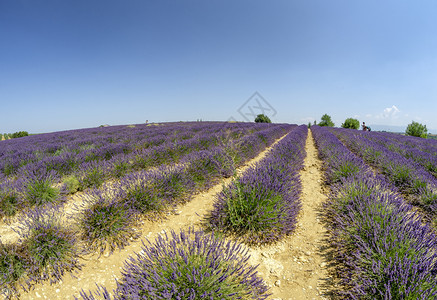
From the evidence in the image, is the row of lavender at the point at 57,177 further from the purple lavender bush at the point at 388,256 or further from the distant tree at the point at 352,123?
the distant tree at the point at 352,123

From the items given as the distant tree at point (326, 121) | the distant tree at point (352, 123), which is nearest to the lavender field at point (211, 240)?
the distant tree at point (352, 123)

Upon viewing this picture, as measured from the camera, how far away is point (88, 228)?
92.4 inches

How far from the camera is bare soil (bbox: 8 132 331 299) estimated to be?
1.76 metres

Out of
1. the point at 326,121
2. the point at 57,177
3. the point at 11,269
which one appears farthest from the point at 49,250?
the point at 326,121

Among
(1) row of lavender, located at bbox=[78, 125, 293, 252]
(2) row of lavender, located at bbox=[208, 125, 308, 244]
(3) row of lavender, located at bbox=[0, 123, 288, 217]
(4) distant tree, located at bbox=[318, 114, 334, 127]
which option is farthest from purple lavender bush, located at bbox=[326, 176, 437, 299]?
(4) distant tree, located at bbox=[318, 114, 334, 127]

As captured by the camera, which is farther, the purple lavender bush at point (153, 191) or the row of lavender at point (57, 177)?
the row of lavender at point (57, 177)

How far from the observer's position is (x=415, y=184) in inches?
148

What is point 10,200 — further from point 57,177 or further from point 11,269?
point 11,269

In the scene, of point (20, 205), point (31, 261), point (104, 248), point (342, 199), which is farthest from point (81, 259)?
point (342, 199)

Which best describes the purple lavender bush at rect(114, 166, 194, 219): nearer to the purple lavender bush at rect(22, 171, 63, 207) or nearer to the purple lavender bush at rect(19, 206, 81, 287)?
the purple lavender bush at rect(19, 206, 81, 287)

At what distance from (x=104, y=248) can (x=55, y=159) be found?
4.15 meters

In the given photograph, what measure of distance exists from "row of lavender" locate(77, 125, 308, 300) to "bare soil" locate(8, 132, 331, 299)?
5.6 inches

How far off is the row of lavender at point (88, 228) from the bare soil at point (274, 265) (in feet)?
0.43

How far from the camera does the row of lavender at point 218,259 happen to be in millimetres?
1408
